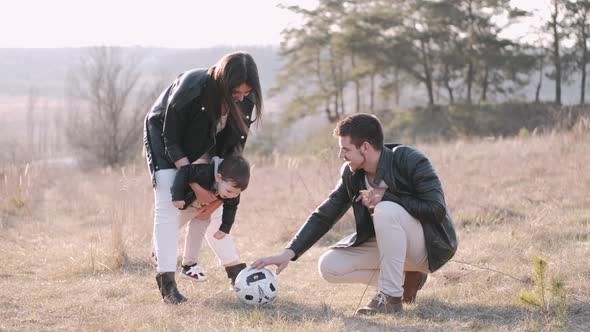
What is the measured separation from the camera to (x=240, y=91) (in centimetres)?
496

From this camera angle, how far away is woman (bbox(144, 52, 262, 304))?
16.3 ft

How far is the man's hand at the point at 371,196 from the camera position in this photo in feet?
15.8

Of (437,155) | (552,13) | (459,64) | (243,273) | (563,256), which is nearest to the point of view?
(243,273)

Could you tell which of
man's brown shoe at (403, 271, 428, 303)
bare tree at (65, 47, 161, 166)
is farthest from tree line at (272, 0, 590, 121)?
man's brown shoe at (403, 271, 428, 303)

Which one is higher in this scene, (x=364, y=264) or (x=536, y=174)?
(x=364, y=264)

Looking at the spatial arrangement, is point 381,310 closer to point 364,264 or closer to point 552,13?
point 364,264

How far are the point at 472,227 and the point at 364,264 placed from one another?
10.9ft

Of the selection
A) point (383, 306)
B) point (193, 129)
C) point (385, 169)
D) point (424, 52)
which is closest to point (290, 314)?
point (383, 306)

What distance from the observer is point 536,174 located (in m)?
11.2

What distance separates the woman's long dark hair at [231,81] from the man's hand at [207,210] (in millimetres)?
608

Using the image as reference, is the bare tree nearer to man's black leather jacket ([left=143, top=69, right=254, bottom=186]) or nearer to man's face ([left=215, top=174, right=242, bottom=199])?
man's black leather jacket ([left=143, top=69, right=254, bottom=186])

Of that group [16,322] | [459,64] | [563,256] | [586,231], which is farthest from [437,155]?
[459,64]

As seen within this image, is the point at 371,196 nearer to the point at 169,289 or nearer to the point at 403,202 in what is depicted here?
the point at 403,202

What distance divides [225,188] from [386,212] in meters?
1.07
